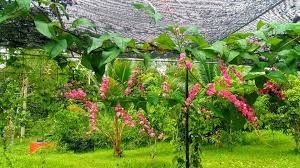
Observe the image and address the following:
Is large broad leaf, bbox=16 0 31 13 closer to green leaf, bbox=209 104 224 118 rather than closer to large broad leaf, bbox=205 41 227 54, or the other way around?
large broad leaf, bbox=205 41 227 54

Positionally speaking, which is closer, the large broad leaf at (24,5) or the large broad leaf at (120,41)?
the large broad leaf at (24,5)

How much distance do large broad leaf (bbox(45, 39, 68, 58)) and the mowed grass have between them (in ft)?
19.3

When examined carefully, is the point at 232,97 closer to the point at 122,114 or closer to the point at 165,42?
the point at 165,42

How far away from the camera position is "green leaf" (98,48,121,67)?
3.24 feet

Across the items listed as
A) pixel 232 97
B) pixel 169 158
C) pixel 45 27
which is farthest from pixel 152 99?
pixel 169 158

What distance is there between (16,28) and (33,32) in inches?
2.5

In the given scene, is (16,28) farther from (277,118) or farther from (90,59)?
(277,118)

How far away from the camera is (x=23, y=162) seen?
7.41 metres

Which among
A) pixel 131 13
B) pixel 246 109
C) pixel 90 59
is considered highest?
pixel 131 13

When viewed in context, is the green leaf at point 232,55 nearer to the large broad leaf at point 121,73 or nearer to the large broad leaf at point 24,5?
the large broad leaf at point 121,73

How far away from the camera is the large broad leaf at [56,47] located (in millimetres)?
940

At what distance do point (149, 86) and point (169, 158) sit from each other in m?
2.61

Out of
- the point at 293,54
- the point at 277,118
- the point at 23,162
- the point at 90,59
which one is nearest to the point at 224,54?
the point at 293,54

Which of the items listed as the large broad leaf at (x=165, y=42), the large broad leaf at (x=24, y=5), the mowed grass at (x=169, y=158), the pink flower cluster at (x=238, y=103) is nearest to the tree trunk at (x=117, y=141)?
the mowed grass at (x=169, y=158)
